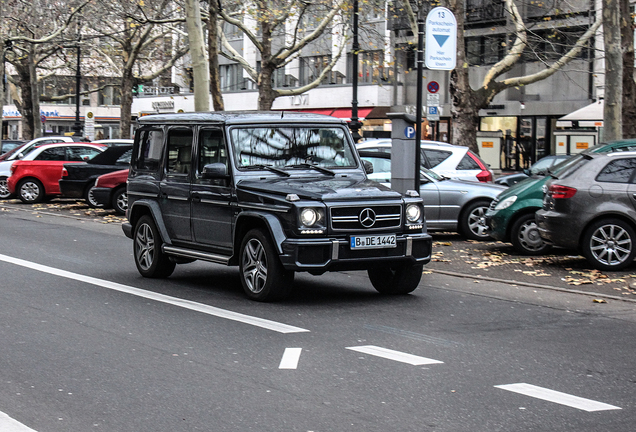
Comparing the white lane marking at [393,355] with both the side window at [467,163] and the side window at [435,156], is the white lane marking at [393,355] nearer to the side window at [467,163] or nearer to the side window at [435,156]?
the side window at [435,156]

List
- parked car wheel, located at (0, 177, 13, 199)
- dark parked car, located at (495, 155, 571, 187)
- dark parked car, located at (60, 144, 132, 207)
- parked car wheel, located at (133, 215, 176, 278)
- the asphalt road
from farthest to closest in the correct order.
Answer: parked car wheel, located at (0, 177, 13, 199) < dark parked car, located at (495, 155, 571, 187) < dark parked car, located at (60, 144, 132, 207) < parked car wheel, located at (133, 215, 176, 278) < the asphalt road

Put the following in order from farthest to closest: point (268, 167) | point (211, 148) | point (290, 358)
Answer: point (211, 148) → point (268, 167) → point (290, 358)

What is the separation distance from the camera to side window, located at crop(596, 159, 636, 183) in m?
12.7

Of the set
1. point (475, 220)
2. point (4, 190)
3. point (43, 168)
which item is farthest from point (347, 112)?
point (475, 220)

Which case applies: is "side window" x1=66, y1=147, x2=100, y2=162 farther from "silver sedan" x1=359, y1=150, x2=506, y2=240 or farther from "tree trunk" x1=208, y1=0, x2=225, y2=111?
"silver sedan" x1=359, y1=150, x2=506, y2=240

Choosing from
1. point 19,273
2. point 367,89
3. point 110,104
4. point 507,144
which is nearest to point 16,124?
point 110,104

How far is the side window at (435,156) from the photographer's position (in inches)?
718

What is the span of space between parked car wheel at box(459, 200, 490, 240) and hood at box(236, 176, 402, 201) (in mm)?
6693

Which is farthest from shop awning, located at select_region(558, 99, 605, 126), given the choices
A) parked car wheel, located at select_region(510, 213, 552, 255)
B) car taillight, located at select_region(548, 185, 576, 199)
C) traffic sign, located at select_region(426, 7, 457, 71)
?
car taillight, located at select_region(548, 185, 576, 199)

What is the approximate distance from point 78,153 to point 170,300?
1703cm

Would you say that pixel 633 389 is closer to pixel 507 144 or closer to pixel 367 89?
pixel 507 144

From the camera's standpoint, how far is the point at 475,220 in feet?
54.1

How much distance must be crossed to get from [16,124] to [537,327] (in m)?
92.9

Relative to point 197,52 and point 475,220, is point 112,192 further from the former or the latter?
point 475,220
